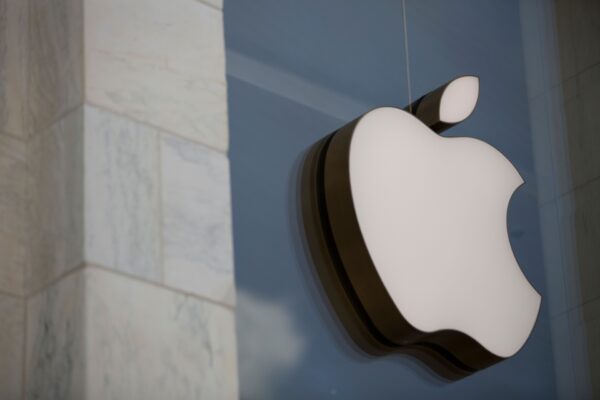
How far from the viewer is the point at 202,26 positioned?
281 centimetres

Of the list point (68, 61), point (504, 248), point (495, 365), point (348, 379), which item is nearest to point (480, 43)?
point (504, 248)

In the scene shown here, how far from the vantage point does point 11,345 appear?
2445 mm

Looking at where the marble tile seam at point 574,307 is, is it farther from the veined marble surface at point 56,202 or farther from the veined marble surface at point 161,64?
the veined marble surface at point 56,202

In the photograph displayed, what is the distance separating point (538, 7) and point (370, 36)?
108 centimetres

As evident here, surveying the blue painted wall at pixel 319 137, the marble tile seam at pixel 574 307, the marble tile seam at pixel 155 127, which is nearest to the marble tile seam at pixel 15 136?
the marble tile seam at pixel 155 127

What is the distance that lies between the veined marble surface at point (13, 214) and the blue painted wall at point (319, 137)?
0.59 meters

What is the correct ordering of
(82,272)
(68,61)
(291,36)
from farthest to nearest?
(291,36) < (68,61) < (82,272)

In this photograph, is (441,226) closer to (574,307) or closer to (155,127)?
(574,307)

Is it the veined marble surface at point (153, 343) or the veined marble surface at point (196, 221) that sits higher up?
the veined marble surface at point (196, 221)

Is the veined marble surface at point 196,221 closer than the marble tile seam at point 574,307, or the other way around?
the veined marble surface at point 196,221

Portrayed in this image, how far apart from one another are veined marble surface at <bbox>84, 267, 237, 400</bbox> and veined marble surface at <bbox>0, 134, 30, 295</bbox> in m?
0.25

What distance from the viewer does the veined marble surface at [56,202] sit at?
239 cm

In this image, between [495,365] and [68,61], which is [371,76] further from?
[68,61]

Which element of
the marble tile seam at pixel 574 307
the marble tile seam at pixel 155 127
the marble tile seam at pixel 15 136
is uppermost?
the marble tile seam at pixel 574 307
